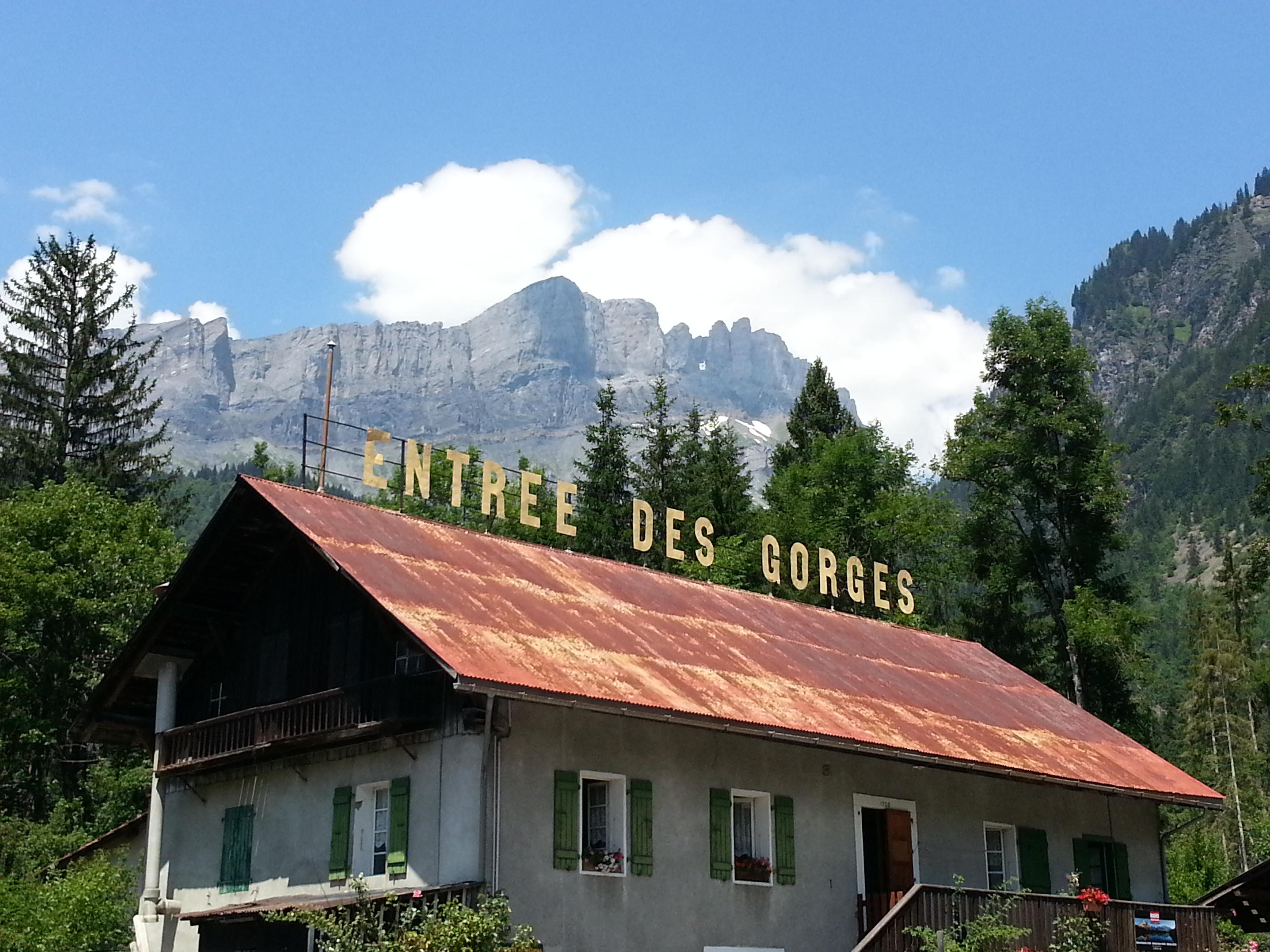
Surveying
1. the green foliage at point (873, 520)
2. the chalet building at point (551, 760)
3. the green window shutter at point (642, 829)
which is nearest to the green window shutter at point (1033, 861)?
the chalet building at point (551, 760)

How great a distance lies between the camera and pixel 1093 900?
2373 centimetres

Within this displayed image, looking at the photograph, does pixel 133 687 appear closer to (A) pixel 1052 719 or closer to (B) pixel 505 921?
(B) pixel 505 921

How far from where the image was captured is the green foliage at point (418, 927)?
18266 mm

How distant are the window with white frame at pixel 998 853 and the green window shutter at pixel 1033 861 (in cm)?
14

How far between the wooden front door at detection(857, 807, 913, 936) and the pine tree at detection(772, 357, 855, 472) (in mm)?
47559

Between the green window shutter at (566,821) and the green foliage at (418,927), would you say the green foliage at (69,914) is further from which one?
the green window shutter at (566,821)

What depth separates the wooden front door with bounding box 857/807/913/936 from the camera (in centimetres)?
2552

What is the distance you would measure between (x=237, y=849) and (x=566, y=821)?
6719 mm

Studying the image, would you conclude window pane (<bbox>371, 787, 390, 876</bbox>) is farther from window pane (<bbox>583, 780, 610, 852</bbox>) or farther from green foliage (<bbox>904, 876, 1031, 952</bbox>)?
green foliage (<bbox>904, 876, 1031, 952</bbox>)

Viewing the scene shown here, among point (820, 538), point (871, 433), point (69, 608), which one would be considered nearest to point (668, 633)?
point (69, 608)

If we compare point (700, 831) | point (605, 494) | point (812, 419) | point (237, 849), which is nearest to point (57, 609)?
point (237, 849)

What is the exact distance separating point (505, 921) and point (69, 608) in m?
25.9

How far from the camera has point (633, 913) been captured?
21.3m

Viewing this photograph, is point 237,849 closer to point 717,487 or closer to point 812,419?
point 717,487
